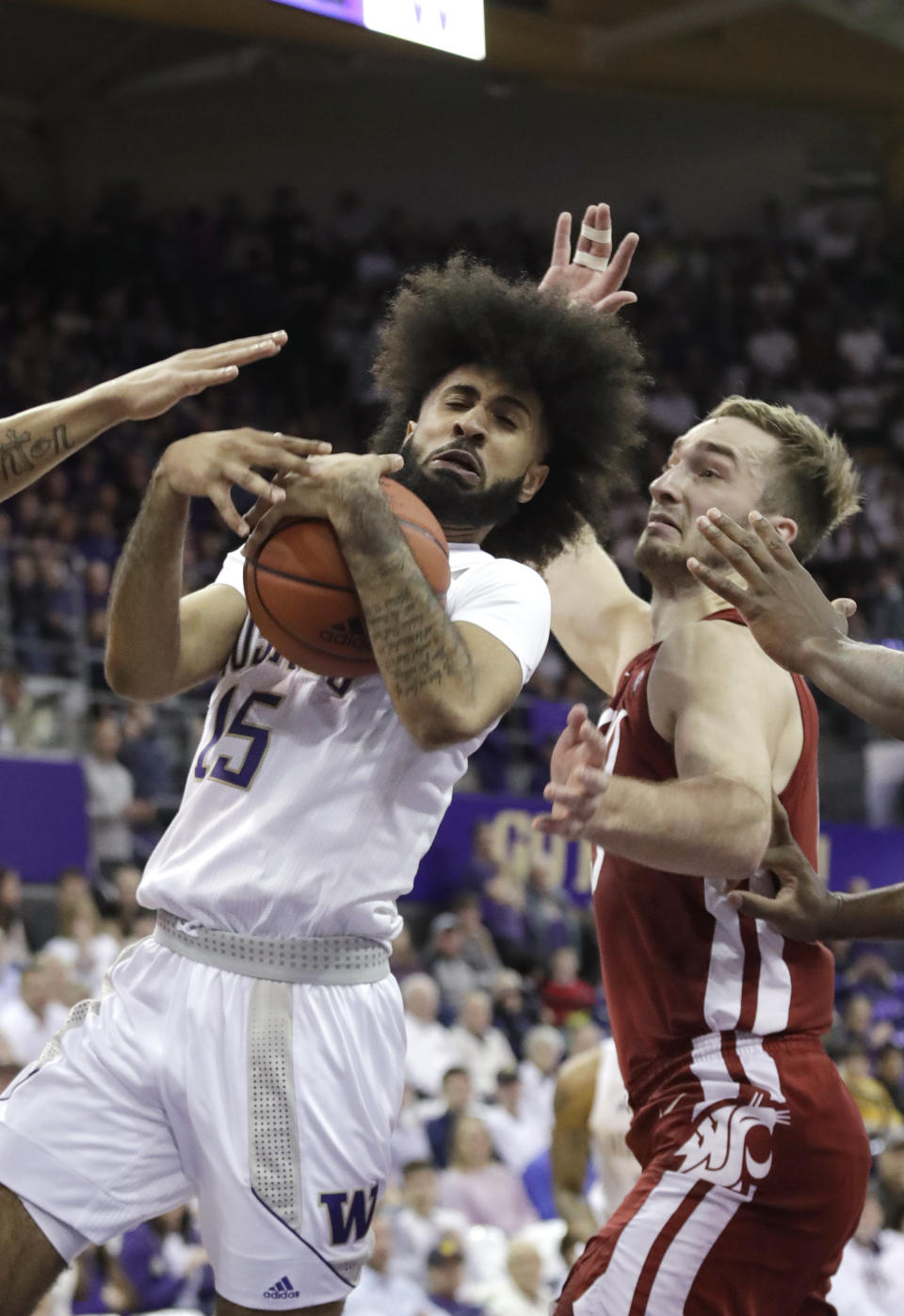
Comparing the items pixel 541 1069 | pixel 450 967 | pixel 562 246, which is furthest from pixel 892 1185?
pixel 562 246

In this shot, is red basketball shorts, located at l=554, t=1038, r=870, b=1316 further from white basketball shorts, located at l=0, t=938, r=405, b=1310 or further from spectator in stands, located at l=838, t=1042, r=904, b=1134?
spectator in stands, located at l=838, t=1042, r=904, b=1134

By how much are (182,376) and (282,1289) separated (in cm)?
173

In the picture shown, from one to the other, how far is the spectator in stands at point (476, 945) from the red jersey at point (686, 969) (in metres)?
7.91

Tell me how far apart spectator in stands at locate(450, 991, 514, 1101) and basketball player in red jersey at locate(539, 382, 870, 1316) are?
6.83 meters

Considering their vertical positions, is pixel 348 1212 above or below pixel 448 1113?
above

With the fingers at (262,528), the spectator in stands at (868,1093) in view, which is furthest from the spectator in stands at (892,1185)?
the fingers at (262,528)

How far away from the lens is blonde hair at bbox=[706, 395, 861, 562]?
12.9ft

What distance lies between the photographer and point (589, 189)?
2177 cm

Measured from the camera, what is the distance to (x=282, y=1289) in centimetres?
293

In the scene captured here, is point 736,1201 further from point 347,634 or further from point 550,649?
point 550,649

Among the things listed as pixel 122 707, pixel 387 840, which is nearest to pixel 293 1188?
pixel 387 840

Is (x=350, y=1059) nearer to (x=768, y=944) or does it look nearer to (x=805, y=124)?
(x=768, y=944)

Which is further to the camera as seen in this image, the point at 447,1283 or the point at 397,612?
the point at 447,1283

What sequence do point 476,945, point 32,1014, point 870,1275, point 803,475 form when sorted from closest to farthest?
point 803,475, point 32,1014, point 870,1275, point 476,945
